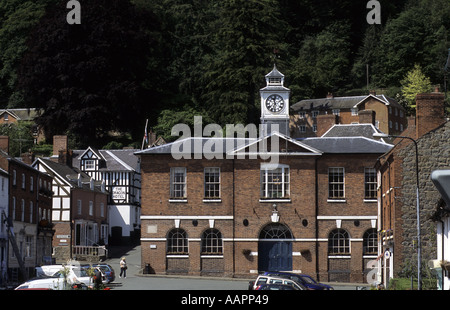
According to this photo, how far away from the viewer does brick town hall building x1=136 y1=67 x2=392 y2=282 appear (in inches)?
2062

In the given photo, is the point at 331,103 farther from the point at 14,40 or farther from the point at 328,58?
the point at 14,40

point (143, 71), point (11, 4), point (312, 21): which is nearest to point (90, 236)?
point (143, 71)

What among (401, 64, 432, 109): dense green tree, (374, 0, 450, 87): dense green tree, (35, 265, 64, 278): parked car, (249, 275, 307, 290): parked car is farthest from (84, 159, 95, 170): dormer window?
(249, 275, 307, 290): parked car

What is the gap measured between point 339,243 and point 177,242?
9.92 metres

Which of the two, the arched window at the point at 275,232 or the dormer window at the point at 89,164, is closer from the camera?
the arched window at the point at 275,232

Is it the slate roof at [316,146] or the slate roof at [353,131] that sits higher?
the slate roof at [353,131]

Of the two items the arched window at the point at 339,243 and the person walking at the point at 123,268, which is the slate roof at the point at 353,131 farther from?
the person walking at the point at 123,268

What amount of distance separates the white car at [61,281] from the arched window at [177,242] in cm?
1072

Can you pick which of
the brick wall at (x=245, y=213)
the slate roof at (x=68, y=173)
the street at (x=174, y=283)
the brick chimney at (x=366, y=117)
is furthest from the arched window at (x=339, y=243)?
the brick chimney at (x=366, y=117)

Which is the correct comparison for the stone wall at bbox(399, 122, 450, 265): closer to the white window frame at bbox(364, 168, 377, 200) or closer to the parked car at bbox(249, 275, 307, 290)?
the parked car at bbox(249, 275, 307, 290)

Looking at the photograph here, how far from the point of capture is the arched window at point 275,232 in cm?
5284

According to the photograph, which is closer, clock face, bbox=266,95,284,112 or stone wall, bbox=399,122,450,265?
stone wall, bbox=399,122,450,265

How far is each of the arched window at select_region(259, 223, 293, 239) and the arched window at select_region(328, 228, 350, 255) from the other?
2494 mm

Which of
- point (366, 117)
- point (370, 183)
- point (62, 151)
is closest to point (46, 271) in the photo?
point (370, 183)
